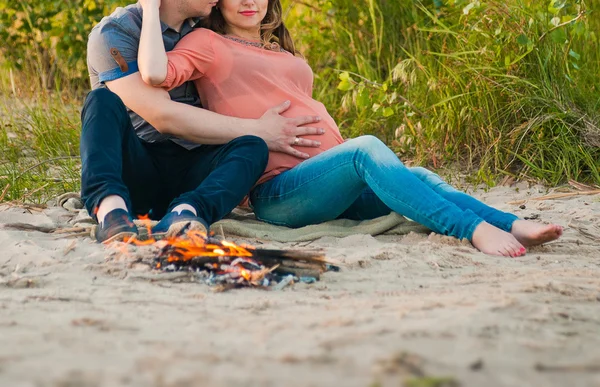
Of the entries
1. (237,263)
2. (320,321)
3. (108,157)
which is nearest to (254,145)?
(108,157)

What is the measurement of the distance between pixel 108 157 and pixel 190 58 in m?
0.55

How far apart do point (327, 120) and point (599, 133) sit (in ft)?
5.26

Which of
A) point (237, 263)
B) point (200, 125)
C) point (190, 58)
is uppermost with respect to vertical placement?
point (190, 58)

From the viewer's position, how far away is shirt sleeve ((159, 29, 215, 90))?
307 cm

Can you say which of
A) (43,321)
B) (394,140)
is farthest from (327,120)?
(43,321)

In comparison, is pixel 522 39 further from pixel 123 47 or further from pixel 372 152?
pixel 123 47

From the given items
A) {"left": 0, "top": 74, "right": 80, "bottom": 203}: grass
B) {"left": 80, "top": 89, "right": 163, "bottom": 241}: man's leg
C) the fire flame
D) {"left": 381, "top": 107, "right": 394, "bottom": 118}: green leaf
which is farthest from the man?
{"left": 381, "top": 107, "right": 394, "bottom": 118}: green leaf

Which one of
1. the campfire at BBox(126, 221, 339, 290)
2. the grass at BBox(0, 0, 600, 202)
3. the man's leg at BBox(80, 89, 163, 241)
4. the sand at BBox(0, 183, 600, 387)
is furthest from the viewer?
the grass at BBox(0, 0, 600, 202)

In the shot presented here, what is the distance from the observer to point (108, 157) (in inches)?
113

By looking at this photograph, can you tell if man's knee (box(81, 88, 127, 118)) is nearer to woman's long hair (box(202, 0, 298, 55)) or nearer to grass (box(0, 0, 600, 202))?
woman's long hair (box(202, 0, 298, 55))

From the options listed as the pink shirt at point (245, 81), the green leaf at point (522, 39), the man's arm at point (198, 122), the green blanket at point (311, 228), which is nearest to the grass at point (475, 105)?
the green leaf at point (522, 39)

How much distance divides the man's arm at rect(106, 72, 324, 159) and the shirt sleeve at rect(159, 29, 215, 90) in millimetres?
87

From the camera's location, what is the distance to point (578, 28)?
12.1 feet

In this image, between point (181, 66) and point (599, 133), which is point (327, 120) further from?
point (599, 133)
